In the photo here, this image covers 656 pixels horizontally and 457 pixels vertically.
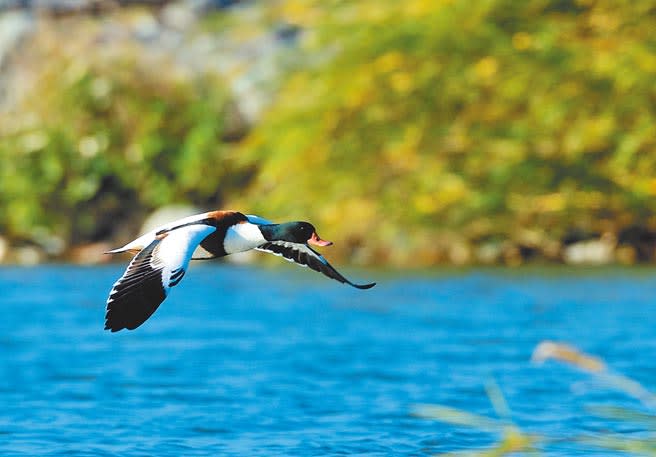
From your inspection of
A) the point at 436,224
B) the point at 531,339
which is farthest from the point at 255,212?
the point at 531,339

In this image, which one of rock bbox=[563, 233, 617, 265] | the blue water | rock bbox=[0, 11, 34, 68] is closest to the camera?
the blue water

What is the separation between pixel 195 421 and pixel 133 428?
0.37 meters

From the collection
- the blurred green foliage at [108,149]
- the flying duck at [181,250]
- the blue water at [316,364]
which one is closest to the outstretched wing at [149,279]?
the flying duck at [181,250]

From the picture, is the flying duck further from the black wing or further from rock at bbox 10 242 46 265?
rock at bbox 10 242 46 265

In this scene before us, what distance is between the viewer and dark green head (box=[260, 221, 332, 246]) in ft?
20.3

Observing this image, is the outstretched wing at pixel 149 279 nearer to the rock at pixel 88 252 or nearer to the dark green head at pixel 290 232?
the dark green head at pixel 290 232

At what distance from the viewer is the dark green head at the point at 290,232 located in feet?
20.3

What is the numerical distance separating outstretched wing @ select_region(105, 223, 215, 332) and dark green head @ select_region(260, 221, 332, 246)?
1.48 ft

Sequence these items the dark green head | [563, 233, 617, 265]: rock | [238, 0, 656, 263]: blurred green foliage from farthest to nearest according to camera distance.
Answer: [563, 233, 617, 265]: rock, [238, 0, 656, 263]: blurred green foliage, the dark green head

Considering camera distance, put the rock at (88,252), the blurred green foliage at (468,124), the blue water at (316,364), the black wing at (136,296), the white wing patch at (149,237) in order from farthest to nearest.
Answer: the rock at (88,252) → the blurred green foliage at (468,124) → the blue water at (316,364) → the white wing patch at (149,237) → the black wing at (136,296)

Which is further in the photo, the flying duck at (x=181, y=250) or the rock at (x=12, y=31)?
the rock at (x=12, y=31)

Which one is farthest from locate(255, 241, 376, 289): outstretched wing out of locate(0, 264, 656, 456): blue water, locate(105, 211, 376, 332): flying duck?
locate(0, 264, 656, 456): blue water

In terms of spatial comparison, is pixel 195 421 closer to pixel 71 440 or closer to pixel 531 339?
pixel 71 440

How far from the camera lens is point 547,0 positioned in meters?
18.9
